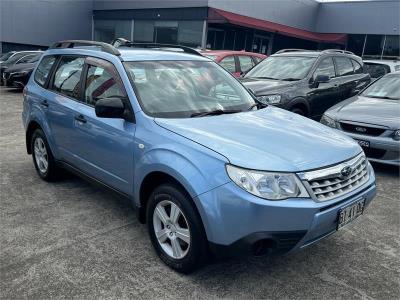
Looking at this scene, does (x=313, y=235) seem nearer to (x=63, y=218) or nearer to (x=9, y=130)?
(x=63, y=218)

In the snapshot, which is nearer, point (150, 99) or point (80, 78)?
point (150, 99)

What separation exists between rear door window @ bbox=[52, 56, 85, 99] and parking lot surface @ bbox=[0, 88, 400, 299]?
1208mm

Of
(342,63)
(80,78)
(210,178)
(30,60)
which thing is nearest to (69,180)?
(80,78)

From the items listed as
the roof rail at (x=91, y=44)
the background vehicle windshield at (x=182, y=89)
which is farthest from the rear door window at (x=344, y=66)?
the roof rail at (x=91, y=44)

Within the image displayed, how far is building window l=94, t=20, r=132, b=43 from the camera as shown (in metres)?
25.5

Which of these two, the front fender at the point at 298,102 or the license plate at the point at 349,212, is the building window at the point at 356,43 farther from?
the license plate at the point at 349,212

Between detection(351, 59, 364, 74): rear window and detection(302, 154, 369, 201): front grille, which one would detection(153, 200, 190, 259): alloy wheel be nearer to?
detection(302, 154, 369, 201): front grille

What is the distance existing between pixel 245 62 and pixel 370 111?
4547 millimetres

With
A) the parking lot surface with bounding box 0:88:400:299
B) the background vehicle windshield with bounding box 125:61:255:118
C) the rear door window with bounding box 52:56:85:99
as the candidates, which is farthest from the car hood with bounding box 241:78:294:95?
the rear door window with bounding box 52:56:85:99

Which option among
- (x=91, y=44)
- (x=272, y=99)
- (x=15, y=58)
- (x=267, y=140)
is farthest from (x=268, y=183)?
(x=15, y=58)

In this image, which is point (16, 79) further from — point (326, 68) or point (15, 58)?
point (326, 68)

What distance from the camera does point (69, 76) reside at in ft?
15.3

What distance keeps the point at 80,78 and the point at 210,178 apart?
88.9 inches

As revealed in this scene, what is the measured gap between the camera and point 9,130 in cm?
826
